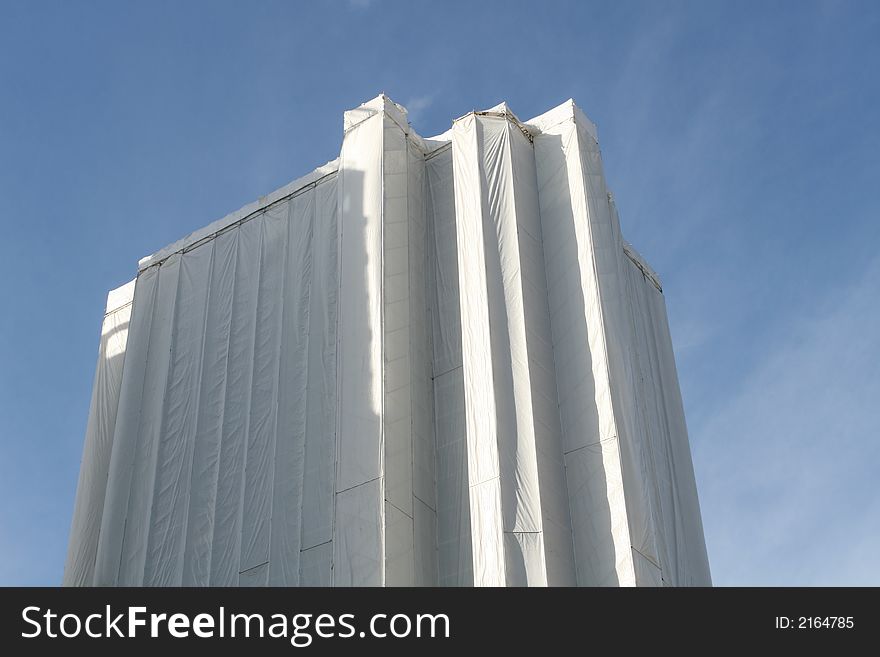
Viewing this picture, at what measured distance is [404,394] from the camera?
889 inches

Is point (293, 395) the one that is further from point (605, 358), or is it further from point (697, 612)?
point (697, 612)

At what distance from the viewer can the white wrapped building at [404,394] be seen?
21.1 meters

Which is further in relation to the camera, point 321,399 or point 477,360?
point 321,399

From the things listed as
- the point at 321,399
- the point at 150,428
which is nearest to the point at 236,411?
the point at 321,399

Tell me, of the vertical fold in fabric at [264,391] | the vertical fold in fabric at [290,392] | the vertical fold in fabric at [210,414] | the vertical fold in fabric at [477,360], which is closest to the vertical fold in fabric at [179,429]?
the vertical fold in fabric at [210,414]

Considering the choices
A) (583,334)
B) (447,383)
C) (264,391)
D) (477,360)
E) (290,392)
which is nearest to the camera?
(477,360)

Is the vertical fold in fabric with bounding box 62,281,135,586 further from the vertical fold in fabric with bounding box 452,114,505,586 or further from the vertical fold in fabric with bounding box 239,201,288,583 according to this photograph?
the vertical fold in fabric with bounding box 452,114,505,586

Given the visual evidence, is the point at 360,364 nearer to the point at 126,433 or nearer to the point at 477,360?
the point at 477,360

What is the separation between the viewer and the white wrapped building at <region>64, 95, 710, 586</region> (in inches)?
831

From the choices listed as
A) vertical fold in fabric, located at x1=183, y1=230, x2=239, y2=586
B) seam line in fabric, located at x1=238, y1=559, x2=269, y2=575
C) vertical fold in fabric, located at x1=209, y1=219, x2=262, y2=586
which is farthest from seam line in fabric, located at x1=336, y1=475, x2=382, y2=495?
vertical fold in fabric, located at x1=183, y1=230, x2=239, y2=586

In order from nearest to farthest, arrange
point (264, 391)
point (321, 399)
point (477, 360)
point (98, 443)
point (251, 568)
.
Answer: point (477, 360) → point (251, 568) → point (321, 399) → point (264, 391) → point (98, 443)

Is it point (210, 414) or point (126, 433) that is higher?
point (126, 433)

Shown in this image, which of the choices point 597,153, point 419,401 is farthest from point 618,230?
point 419,401

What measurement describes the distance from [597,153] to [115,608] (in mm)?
15547
